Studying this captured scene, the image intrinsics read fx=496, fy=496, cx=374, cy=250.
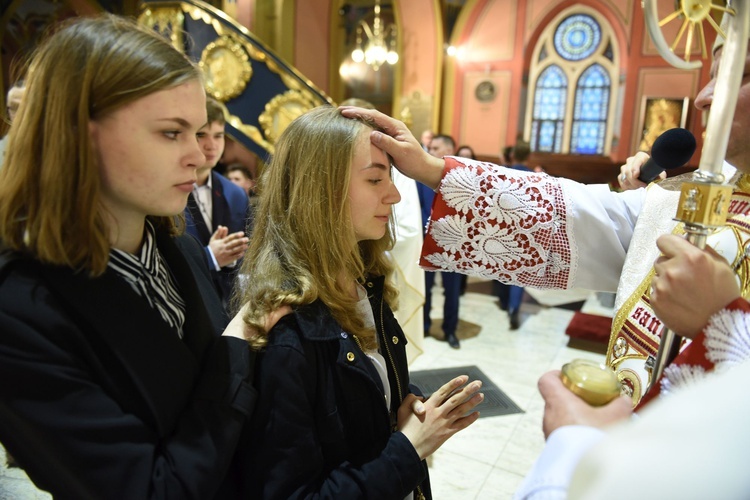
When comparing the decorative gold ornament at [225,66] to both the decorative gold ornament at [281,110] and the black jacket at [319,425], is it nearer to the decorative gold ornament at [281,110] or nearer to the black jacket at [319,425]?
the decorative gold ornament at [281,110]

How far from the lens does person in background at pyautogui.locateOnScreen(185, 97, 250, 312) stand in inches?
99.3

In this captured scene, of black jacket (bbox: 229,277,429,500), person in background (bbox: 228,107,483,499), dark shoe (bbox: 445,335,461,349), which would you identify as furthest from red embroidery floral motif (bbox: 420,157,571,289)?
dark shoe (bbox: 445,335,461,349)

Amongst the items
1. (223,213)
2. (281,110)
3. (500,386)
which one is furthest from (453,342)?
(281,110)

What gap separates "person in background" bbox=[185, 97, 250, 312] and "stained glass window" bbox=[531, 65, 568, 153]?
985cm

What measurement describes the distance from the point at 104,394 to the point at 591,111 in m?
12.1

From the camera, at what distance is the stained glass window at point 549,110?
445 inches

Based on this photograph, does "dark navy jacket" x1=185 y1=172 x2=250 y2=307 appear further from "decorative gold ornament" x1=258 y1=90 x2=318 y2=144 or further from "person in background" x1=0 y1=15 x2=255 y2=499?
"decorative gold ornament" x1=258 y1=90 x2=318 y2=144

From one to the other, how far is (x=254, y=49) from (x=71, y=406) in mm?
4656

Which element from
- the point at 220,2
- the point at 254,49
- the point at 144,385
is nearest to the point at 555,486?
the point at 144,385

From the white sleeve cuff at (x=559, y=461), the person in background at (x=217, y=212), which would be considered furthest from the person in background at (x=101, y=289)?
the person in background at (x=217, y=212)

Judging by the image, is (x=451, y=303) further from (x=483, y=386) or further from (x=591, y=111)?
(x=591, y=111)

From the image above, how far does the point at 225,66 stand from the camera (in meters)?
4.96

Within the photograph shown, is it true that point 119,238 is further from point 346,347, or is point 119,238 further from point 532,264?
point 532,264

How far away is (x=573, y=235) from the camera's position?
1.52 metres
